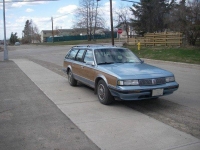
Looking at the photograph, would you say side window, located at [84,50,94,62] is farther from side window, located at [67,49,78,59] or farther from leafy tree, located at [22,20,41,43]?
leafy tree, located at [22,20,41,43]

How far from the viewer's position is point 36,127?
16.3ft

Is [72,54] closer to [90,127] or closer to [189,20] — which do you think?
[90,127]

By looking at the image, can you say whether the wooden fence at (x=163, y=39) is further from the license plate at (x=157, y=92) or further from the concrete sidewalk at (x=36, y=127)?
the concrete sidewalk at (x=36, y=127)

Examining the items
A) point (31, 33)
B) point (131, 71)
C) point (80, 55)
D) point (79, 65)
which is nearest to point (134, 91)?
point (131, 71)

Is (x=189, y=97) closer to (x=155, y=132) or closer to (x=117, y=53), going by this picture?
(x=117, y=53)

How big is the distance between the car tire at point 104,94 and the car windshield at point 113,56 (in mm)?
781

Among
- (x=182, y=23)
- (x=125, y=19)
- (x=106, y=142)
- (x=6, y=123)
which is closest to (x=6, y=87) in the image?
(x=6, y=123)

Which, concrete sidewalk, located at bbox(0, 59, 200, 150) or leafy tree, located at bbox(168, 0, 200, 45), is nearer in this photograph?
concrete sidewalk, located at bbox(0, 59, 200, 150)

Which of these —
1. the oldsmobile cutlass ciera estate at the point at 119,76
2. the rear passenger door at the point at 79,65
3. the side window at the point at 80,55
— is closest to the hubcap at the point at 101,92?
the oldsmobile cutlass ciera estate at the point at 119,76

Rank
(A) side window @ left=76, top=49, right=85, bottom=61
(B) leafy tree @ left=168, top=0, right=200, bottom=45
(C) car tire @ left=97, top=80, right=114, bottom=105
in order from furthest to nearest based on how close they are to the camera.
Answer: (B) leafy tree @ left=168, top=0, right=200, bottom=45 → (A) side window @ left=76, top=49, right=85, bottom=61 → (C) car tire @ left=97, top=80, right=114, bottom=105

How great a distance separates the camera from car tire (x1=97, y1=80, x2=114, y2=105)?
251 inches

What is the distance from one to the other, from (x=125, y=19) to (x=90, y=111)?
59854 millimetres

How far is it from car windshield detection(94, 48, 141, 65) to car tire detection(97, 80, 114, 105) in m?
0.78

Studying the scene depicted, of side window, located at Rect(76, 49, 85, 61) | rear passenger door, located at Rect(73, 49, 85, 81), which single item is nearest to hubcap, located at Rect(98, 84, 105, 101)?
rear passenger door, located at Rect(73, 49, 85, 81)
